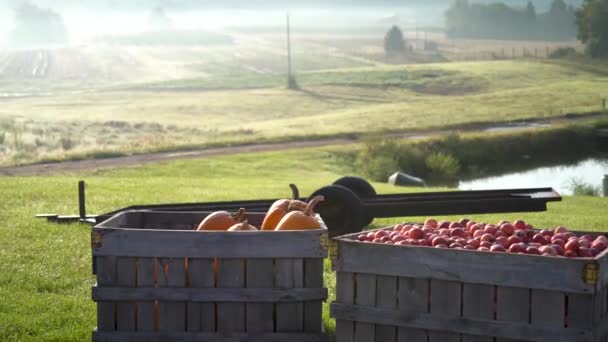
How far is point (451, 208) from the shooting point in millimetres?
12555

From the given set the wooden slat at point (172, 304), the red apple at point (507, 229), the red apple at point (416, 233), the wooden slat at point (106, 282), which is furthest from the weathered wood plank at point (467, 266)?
the wooden slat at point (106, 282)

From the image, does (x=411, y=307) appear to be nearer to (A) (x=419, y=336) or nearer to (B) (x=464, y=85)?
(A) (x=419, y=336)

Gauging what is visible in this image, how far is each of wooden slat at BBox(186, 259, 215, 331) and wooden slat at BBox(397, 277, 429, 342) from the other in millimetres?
1485

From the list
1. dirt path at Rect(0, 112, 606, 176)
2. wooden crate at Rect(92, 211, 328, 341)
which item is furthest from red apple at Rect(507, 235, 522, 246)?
dirt path at Rect(0, 112, 606, 176)

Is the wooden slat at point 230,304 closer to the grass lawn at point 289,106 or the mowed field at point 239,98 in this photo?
the mowed field at point 239,98

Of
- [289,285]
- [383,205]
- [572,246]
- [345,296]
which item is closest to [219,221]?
[289,285]

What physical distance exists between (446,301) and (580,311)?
93 cm

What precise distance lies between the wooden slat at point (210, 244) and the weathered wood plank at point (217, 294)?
27 centimetres

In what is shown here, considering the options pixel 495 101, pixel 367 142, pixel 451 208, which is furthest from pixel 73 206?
pixel 495 101

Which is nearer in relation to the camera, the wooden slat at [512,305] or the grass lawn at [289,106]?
the wooden slat at [512,305]

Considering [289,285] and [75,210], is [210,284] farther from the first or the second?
[75,210]

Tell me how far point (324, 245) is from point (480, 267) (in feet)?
4.09

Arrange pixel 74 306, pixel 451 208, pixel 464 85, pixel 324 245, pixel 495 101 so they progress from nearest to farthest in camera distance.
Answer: pixel 324 245, pixel 74 306, pixel 451 208, pixel 495 101, pixel 464 85

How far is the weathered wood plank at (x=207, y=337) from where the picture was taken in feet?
23.9
